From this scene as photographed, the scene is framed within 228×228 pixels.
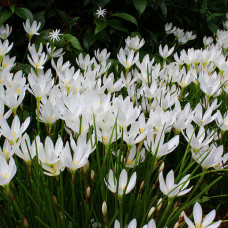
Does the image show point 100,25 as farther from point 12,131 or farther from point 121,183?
point 121,183

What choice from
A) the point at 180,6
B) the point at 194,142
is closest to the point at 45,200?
the point at 194,142

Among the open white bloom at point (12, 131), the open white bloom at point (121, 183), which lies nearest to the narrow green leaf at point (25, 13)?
the open white bloom at point (12, 131)

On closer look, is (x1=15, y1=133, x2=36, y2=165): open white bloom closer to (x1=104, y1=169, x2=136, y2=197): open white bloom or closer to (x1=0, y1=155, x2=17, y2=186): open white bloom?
(x1=0, y1=155, x2=17, y2=186): open white bloom

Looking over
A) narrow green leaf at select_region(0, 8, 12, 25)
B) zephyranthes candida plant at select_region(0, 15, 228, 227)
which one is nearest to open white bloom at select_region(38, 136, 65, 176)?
zephyranthes candida plant at select_region(0, 15, 228, 227)

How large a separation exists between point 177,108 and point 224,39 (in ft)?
6.18

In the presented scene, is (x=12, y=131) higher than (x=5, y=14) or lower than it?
lower

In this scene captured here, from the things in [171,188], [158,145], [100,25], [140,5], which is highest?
[140,5]

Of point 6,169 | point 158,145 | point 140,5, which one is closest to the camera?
point 6,169

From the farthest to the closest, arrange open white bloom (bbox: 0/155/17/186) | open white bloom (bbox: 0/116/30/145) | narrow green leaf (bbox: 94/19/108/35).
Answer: narrow green leaf (bbox: 94/19/108/35) < open white bloom (bbox: 0/116/30/145) < open white bloom (bbox: 0/155/17/186)

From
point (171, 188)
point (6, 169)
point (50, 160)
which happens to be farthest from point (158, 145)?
point (6, 169)

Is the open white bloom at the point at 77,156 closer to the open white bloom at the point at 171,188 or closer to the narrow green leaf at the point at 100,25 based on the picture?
the open white bloom at the point at 171,188

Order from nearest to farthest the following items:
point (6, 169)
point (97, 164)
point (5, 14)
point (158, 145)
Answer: point (6, 169), point (158, 145), point (97, 164), point (5, 14)

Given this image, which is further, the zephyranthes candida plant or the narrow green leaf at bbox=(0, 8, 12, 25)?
the narrow green leaf at bbox=(0, 8, 12, 25)

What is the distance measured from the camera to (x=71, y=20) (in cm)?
245
